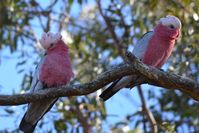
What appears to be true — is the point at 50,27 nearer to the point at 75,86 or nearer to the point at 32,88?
the point at 32,88

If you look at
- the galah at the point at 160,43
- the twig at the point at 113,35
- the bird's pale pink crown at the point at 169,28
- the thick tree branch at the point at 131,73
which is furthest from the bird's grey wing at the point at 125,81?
the twig at the point at 113,35

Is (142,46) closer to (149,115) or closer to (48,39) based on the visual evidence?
(48,39)

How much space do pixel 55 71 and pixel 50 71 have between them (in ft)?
0.12

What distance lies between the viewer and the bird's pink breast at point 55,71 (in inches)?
169

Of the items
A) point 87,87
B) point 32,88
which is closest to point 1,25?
point 32,88

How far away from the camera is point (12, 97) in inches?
139

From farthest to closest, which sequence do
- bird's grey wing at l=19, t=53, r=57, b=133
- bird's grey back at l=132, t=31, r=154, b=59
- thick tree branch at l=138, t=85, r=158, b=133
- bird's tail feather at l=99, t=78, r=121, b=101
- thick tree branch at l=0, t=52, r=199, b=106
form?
thick tree branch at l=138, t=85, r=158, b=133 → bird's grey back at l=132, t=31, r=154, b=59 → bird's grey wing at l=19, t=53, r=57, b=133 → bird's tail feather at l=99, t=78, r=121, b=101 → thick tree branch at l=0, t=52, r=199, b=106

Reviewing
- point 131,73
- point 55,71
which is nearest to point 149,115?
point 55,71

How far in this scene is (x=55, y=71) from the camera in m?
4.31

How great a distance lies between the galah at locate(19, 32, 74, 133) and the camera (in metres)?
4.21

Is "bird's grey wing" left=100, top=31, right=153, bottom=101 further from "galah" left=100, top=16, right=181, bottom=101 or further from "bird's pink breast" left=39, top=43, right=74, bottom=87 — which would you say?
"bird's pink breast" left=39, top=43, right=74, bottom=87

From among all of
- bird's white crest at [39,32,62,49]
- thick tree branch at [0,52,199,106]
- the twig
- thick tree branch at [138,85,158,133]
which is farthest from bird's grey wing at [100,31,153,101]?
the twig

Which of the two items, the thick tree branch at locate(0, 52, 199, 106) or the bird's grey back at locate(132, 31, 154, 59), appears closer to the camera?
the thick tree branch at locate(0, 52, 199, 106)

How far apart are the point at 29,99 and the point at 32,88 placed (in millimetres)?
801
